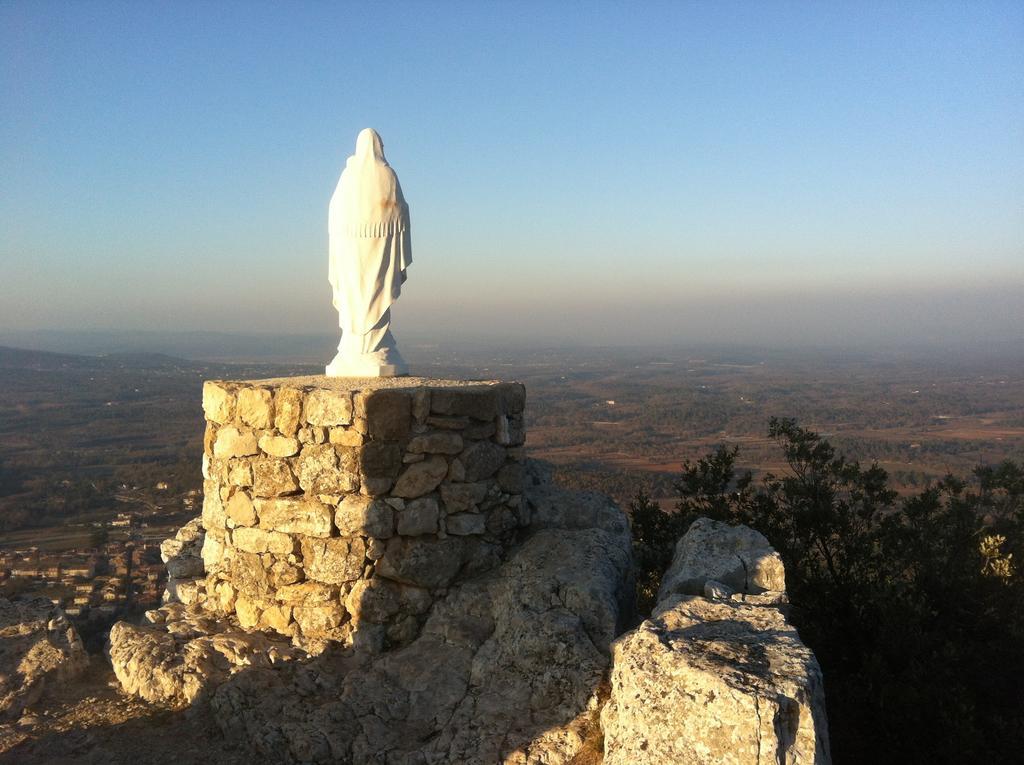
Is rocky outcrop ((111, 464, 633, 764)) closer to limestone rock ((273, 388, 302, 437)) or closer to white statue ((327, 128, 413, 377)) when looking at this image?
limestone rock ((273, 388, 302, 437))

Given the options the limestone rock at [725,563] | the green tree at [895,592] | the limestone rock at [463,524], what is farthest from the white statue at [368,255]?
the green tree at [895,592]

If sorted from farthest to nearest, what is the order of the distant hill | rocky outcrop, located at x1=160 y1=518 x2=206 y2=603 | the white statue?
the distant hill < the white statue < rocky outcrop, located at x1=160 y1=518 x2=206 y2=603

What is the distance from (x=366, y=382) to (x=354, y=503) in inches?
52.0

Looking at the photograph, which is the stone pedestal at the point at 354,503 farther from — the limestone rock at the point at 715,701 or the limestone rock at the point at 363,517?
the limestone rock at the point at 715,701

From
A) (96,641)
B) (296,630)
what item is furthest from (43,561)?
(296,630)

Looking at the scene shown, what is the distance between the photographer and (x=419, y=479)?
6.16m

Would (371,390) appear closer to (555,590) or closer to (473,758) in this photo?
(555,590)

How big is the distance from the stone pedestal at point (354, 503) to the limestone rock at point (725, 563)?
1.75m

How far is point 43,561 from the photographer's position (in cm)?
1599

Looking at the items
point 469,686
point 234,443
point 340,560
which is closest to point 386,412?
point 340,560

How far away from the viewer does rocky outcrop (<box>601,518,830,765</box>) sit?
3.44 meters

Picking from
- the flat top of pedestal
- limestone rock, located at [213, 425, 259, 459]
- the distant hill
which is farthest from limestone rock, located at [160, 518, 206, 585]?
the distant hill

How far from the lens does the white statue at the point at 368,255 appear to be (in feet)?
24.1

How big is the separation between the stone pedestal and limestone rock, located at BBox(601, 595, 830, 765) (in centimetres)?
233
